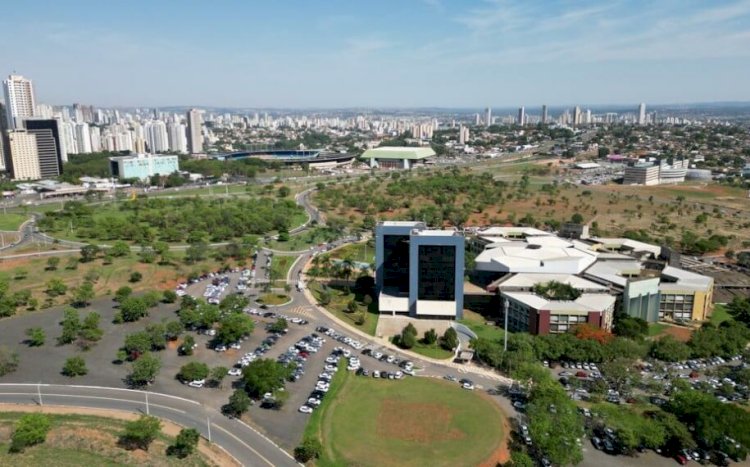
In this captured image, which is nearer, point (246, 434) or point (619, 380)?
point (246, 434)

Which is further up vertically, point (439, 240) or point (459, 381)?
point (439, 240)

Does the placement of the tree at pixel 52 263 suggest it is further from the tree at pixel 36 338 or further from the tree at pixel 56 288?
the tree at pixel 36 338

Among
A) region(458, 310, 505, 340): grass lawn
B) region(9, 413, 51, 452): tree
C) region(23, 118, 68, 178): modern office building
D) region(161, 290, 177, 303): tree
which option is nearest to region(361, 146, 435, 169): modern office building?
region(23, 118, 68, 178): modern office building

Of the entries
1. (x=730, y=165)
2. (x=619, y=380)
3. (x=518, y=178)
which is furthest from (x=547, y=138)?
(x=619, y=380)

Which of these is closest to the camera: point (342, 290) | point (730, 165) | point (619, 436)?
point (619, 436)

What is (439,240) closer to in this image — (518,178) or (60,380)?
(60,380)

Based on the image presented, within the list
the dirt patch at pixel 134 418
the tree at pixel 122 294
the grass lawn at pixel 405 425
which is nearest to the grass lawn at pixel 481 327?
the grass lawn at pixel 405 425

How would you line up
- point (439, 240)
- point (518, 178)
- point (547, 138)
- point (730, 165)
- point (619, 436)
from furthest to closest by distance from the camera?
point (547, 138) → point (730, 165) → point (518, 178) → point (439, 240) → point (619, 436)
